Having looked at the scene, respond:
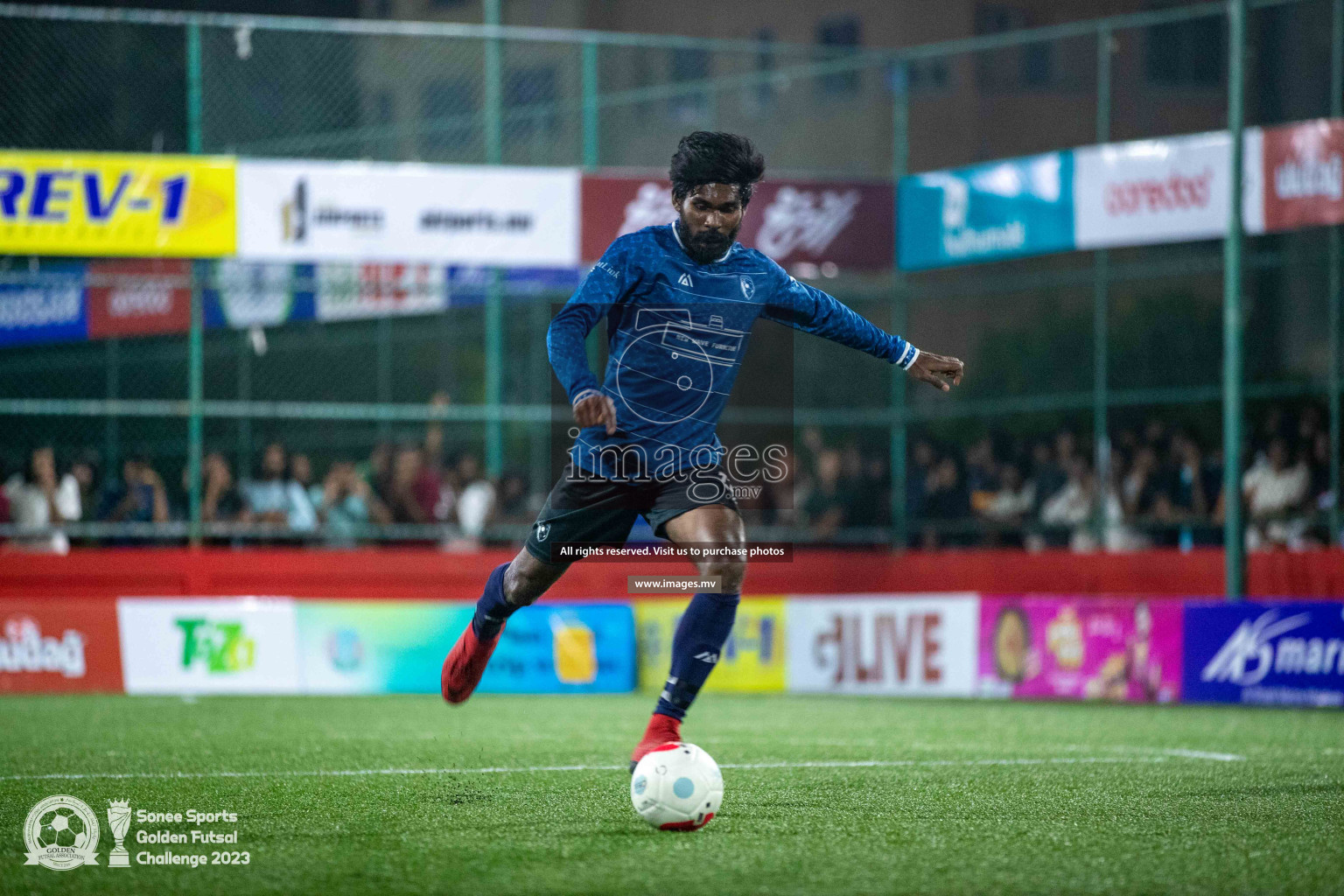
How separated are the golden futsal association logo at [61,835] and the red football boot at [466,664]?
1.50 meters

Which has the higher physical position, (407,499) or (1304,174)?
(1304,174)

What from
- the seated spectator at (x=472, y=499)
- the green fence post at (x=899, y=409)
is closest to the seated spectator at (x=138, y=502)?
the seated spectator at (x=472, y=499)

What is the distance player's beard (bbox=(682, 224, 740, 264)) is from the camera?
6.25m

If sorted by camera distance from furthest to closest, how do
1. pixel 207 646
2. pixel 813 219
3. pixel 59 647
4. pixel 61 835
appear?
pixel 813 219 < pixel 207 646 < pixel 59 647 < pixel 61 835

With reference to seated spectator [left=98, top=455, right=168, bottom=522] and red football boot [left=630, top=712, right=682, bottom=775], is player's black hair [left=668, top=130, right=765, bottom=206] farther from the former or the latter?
seated spectator [left=98, top=455, right=168, bottom=522]

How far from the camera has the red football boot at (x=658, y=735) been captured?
5847 millimetres

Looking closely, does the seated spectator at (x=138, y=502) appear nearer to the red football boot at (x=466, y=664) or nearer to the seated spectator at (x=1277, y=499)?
the seated spectator at (x=1277, y=499)

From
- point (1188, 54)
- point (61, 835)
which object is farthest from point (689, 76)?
point (61, 835)

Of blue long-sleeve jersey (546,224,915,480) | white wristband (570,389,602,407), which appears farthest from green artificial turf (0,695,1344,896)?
white wristband (570,389,602,407)

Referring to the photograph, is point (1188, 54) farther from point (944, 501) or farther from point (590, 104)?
point (590, 104)

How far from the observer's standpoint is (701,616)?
6133 mm

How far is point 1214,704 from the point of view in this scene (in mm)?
13125

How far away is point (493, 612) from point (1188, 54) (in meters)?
29.6

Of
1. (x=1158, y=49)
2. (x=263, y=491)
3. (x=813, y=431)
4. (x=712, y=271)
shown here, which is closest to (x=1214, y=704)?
(x=813, y=431)
